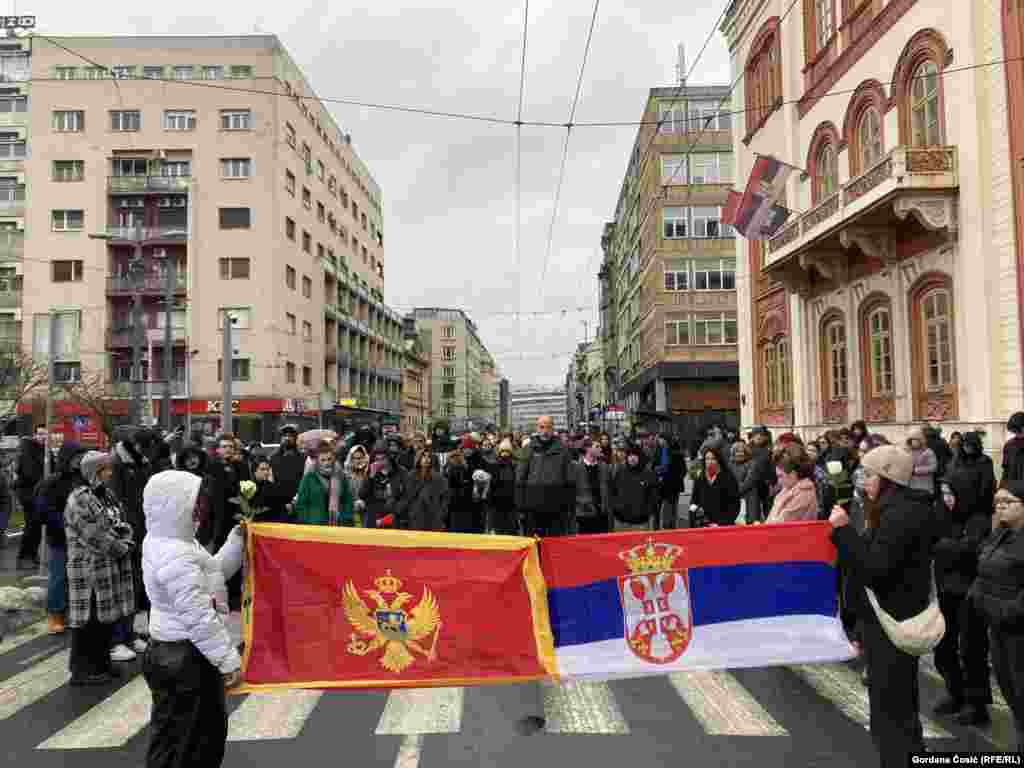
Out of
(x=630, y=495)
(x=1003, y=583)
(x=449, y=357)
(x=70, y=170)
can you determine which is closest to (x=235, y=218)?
(x=70, y=170)

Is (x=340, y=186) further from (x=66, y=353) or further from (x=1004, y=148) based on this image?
(x=1004, y=148)

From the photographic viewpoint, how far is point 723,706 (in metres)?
5.88

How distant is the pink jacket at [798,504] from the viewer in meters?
7.26

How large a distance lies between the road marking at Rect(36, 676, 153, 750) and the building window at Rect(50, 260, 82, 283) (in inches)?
1928

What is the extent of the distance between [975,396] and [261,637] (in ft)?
50.0

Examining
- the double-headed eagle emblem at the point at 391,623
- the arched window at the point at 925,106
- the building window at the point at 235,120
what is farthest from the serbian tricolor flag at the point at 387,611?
the building window at the point at 235,120

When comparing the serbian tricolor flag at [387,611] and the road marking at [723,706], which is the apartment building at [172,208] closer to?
the road marking at [723,706]

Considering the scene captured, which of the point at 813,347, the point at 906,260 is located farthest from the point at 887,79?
the point at 813,347

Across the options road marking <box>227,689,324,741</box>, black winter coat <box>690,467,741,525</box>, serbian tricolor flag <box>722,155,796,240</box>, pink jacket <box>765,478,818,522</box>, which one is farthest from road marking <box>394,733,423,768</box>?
serbian tricolor flag <box>722,155,796,240</box>

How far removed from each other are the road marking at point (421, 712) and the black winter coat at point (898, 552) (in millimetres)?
2859

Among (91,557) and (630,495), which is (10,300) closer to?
(630,495)

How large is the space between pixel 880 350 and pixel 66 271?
45.9 metres

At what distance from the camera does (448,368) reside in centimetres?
13875

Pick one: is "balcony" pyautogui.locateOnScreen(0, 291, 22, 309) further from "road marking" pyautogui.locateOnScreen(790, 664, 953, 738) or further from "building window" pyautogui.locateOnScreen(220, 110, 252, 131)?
Result: "road marking" pyautogui.locateOnScreen(790, 664, 953, 738)
